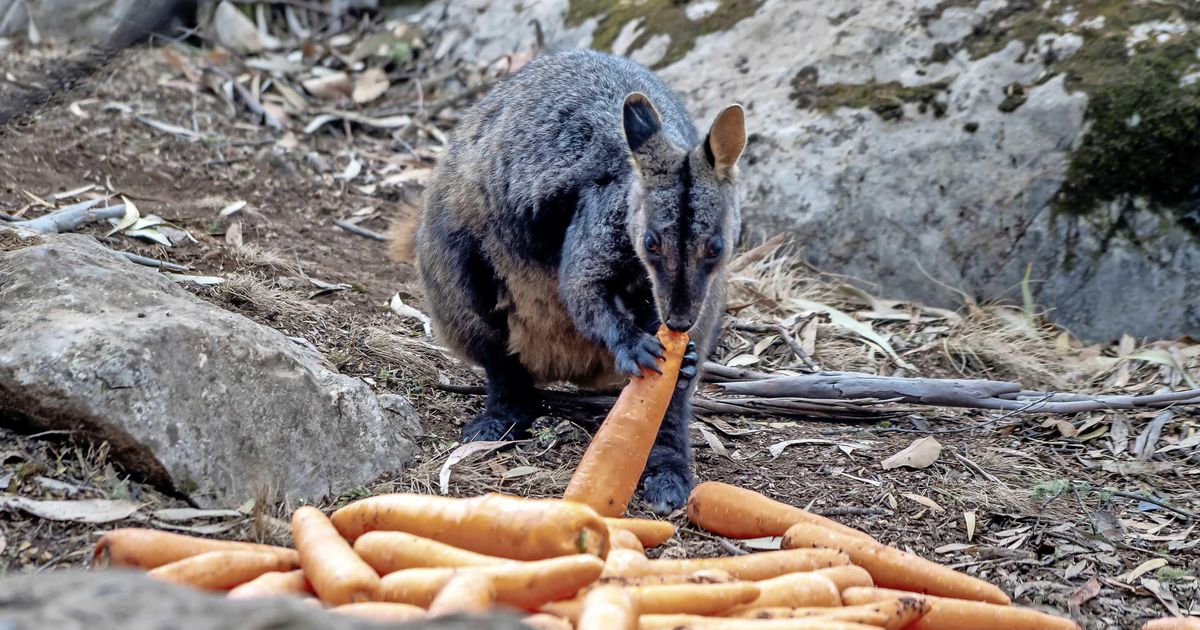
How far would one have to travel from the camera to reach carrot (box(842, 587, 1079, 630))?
298 cm

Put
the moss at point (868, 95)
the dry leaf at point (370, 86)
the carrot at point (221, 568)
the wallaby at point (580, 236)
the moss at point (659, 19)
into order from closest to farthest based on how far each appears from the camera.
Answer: the carrot at point (221, 568) → the wallaby at point (580, 236) → the moss at point (868, 95) → the moss at point (659, 19) → the dry leaf at point (370, 86)

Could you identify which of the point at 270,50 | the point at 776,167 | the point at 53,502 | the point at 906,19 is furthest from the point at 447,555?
the point at 270,50

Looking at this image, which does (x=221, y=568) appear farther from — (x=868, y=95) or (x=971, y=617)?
(x=868, y=95)

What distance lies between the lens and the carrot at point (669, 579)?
9.08 ft

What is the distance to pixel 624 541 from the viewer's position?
3.18 meters

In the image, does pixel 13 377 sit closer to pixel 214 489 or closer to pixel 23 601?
pixel 214 489

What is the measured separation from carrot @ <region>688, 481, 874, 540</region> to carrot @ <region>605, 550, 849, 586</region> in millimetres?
415

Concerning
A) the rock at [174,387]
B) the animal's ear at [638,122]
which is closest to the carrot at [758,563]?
the rock at [174,387]

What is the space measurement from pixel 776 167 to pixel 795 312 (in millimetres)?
942

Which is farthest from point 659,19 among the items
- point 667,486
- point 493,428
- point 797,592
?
point 797,592

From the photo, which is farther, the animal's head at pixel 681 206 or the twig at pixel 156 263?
the twig at pixel 156 263

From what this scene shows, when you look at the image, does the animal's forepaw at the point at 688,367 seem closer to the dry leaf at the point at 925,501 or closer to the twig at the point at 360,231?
the dry leaf at the point at 925,501

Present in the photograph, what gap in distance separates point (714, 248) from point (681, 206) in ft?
0.61

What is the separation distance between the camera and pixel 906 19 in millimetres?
6680
